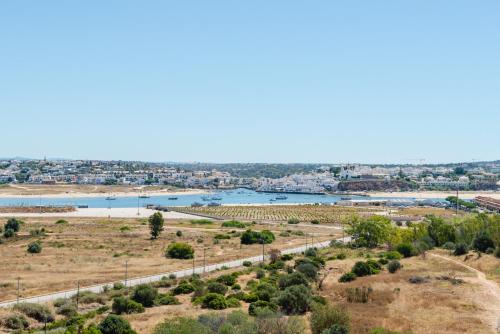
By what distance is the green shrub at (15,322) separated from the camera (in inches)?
1013

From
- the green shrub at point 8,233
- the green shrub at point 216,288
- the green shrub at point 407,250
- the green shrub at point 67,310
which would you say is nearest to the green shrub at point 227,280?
the green shrub at point 216,288

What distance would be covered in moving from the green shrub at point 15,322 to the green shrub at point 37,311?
965 millimetres

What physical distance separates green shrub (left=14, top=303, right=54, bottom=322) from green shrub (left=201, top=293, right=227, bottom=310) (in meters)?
7.50

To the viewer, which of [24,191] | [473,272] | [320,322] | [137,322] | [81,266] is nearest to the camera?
[320,322]

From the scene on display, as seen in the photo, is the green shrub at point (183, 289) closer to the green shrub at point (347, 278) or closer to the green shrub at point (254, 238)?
the green shrub at point (347, 278)

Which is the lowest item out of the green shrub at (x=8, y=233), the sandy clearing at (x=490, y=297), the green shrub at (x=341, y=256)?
the green shrub at (x=8, y=233)

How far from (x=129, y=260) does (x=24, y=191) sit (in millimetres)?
153205

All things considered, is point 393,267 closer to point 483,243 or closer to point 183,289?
point 483,243

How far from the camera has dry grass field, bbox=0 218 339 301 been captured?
128ft

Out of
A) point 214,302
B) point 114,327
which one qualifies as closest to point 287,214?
point 214,302

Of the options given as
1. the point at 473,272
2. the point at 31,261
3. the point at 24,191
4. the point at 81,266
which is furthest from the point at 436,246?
the point at 24,191

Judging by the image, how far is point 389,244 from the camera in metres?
56.4

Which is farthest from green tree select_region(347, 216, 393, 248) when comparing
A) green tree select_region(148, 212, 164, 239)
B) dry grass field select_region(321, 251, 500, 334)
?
green tree select_region(148, 212, 164, 239)

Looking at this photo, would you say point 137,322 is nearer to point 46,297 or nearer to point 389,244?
point 46,297
